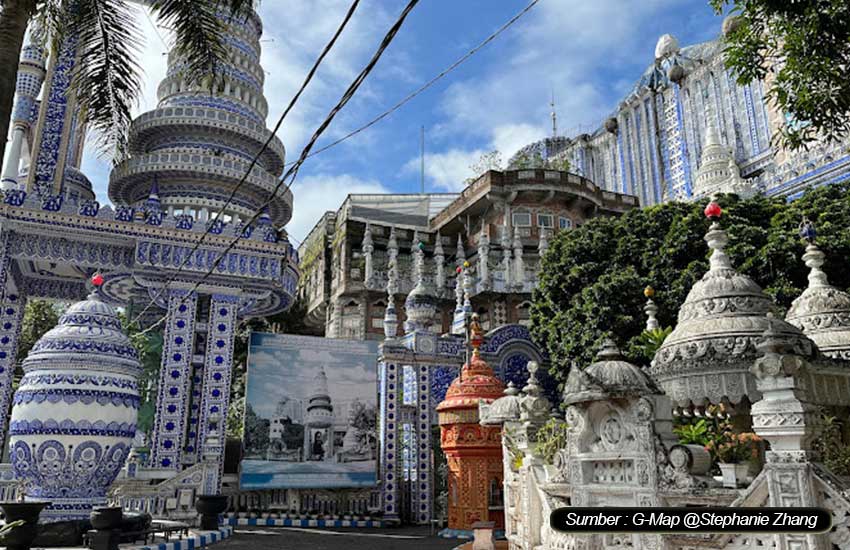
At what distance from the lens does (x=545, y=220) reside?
36625 millimetres

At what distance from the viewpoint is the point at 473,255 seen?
123 ft

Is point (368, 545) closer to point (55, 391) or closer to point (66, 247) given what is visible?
point (55, 391)

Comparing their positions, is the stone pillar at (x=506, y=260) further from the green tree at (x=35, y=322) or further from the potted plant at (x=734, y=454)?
the potted plant at (x=734, y=454)

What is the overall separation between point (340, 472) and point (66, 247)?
806 cm

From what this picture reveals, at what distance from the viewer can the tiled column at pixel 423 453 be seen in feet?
52.4

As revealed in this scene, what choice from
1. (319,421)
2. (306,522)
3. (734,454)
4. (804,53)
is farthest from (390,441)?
(804,53)

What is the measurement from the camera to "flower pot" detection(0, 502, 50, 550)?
6992 millimetres

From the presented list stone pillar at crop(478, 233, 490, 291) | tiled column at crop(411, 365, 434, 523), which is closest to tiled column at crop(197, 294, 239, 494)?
tiled column at crop(411, 365, 434, 523)

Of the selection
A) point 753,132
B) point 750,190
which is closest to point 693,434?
point 750,190

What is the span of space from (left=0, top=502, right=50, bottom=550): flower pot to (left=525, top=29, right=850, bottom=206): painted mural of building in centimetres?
3760

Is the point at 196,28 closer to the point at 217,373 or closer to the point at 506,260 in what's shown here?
the point at 217,373

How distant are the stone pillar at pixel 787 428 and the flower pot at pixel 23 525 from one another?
7405 mm

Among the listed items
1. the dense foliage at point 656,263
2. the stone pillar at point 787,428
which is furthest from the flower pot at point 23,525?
the dense foliage at point 656,263

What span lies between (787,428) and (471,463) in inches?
375
